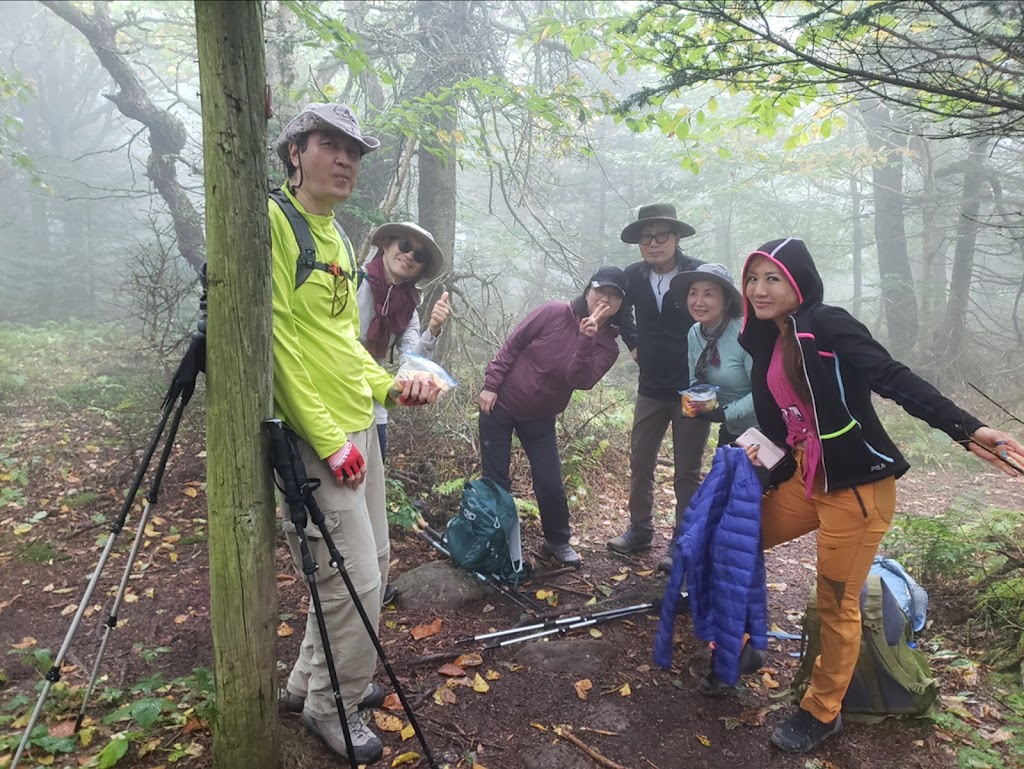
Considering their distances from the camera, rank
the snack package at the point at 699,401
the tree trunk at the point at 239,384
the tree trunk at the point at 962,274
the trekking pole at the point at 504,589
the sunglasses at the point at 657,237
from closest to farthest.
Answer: the tree trunk at the point at 239,384 → the snack package at the point at 699,401 → the trekking pole at the point at 504,589 → the sunglasses at the point at 657,237 → the tree trunk at the point at 962,274

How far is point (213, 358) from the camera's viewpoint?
214 centimetres

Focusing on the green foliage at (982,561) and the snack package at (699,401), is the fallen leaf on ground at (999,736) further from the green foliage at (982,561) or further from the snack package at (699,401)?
the snack package at (699,401)

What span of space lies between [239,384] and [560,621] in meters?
2.94

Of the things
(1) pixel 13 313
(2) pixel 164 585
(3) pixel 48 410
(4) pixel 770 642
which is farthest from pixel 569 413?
(1) pixel 13 313

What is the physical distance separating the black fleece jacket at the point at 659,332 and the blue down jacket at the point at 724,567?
1.62 metres

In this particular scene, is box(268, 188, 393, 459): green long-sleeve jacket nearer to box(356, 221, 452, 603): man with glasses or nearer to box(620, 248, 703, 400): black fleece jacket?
box(356, 221, 452, 603): man with glasses

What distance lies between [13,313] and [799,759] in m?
21.9

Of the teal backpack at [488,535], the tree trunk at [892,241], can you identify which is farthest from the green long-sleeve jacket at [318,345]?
the tree trunk at [892,241]

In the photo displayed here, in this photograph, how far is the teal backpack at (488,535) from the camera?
184 inches

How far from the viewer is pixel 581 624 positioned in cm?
417

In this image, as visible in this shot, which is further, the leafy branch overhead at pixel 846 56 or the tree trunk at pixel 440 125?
the tree trunk at pixel 440 125

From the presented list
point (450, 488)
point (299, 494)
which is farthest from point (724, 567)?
point (450, 488)

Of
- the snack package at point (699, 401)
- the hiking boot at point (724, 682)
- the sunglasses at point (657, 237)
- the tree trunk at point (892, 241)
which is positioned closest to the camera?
the hiking boot at point (724, 682)

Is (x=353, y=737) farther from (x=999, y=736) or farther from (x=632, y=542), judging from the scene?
(x=999, y=736)
